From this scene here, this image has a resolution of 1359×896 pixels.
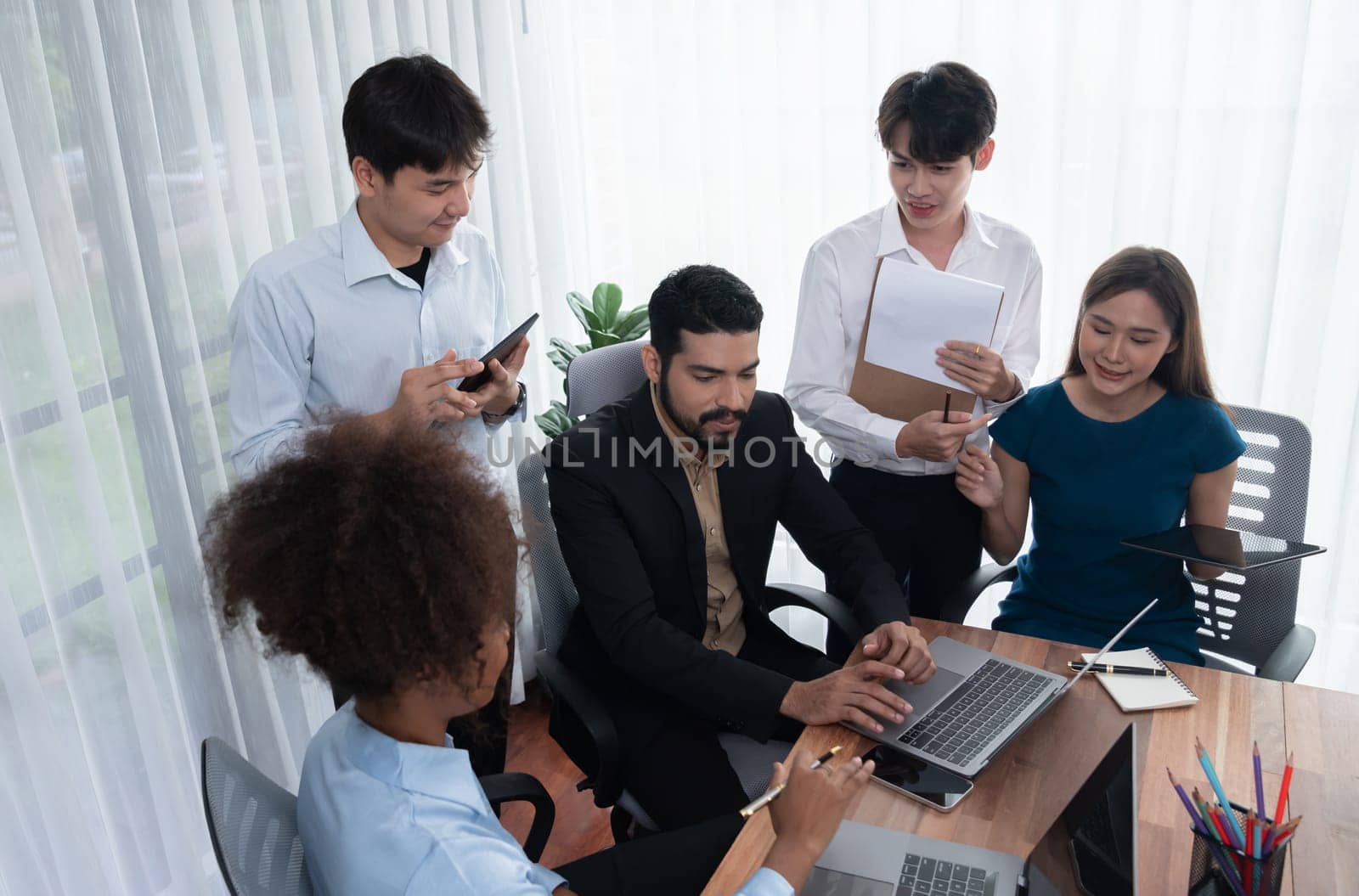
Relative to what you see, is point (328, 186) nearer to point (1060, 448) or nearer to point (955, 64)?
point (955, 64)

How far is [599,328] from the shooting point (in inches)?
119

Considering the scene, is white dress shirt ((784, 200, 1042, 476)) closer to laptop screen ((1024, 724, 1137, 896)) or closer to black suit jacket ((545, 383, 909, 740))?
black suit jacket ((545, 383, 909, 740))

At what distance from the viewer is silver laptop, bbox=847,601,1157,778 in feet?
4.87

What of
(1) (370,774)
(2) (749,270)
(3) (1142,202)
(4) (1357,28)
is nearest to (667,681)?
(1) (370,774)

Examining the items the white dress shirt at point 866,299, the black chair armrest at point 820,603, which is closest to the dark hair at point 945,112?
the white dress shirt at point 866,299

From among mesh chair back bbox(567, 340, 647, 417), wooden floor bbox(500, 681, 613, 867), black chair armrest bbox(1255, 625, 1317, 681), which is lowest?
wooden floor bbox(500, 681, 613, 867)

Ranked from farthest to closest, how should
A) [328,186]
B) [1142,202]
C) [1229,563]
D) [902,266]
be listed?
1. [1142,202]
2. [328,186]
3. [902,266]
4. [1229,563]

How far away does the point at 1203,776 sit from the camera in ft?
4.72

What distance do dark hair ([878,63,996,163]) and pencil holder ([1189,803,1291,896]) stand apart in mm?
1378

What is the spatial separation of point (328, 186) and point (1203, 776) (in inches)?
83.3

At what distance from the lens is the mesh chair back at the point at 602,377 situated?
2145 mm

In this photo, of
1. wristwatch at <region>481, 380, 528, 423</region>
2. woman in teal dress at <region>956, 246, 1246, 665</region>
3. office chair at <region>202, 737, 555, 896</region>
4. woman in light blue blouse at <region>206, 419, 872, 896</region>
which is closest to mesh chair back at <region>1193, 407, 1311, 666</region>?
woman in teal dress at <region>956, 246, 1246, 665</region>

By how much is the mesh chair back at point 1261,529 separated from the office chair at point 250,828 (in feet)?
5.96

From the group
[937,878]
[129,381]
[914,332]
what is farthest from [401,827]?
[914,332]
